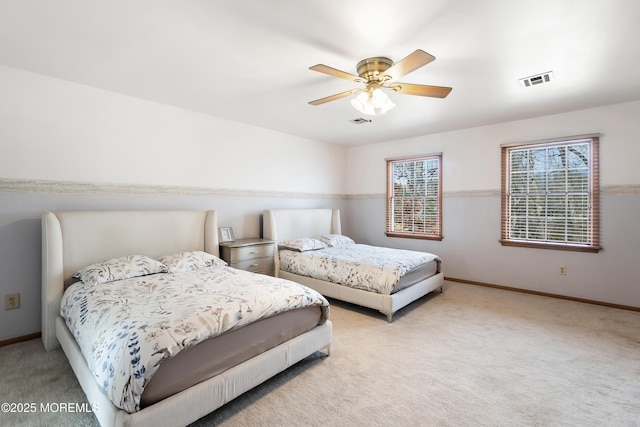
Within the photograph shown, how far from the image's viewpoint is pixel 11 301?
2.76m

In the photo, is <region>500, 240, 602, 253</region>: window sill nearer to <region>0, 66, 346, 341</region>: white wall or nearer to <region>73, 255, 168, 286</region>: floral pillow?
<region>0, 66, 346, 341</region>: white wall

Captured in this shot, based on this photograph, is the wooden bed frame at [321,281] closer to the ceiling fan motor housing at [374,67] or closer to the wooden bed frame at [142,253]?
the wooden bed frame at [142,253]

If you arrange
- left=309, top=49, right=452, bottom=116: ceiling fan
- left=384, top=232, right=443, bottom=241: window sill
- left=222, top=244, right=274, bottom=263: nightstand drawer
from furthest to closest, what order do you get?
left=384, top=232, right=443, bottom=241: window sill, left=222, top=244, right=274, bottom=263: nightstand drawer, left=309, top=49, right=452, bottom=116: ceiling fan

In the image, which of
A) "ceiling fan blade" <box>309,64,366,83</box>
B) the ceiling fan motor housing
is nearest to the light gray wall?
"ceiling fan blade" <box>309,64,366,83</box>

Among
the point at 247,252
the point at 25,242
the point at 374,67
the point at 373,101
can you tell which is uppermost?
the point at 374,67

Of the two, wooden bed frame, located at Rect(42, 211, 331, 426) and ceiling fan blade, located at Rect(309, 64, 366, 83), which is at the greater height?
ceiling fan blade, located at Rect(309, 64, 366, 83)

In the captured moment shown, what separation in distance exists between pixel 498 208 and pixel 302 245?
3051 mm

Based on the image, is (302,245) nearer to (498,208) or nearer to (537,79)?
(498,208)

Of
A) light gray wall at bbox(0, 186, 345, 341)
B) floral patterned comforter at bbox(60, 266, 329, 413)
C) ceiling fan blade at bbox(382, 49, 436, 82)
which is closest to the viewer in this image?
floral patterned comforter at bbox(60, 266, 329, 413)

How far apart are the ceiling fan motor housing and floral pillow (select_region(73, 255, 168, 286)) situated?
2.67 m

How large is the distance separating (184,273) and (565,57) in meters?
3.94

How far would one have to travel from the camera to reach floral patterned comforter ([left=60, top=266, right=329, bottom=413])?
1.51 metres

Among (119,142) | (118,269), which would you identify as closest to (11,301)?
(118,269)

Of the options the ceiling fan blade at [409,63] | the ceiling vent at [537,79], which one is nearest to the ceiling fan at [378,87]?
the ceiling fan blade at [409,63]
